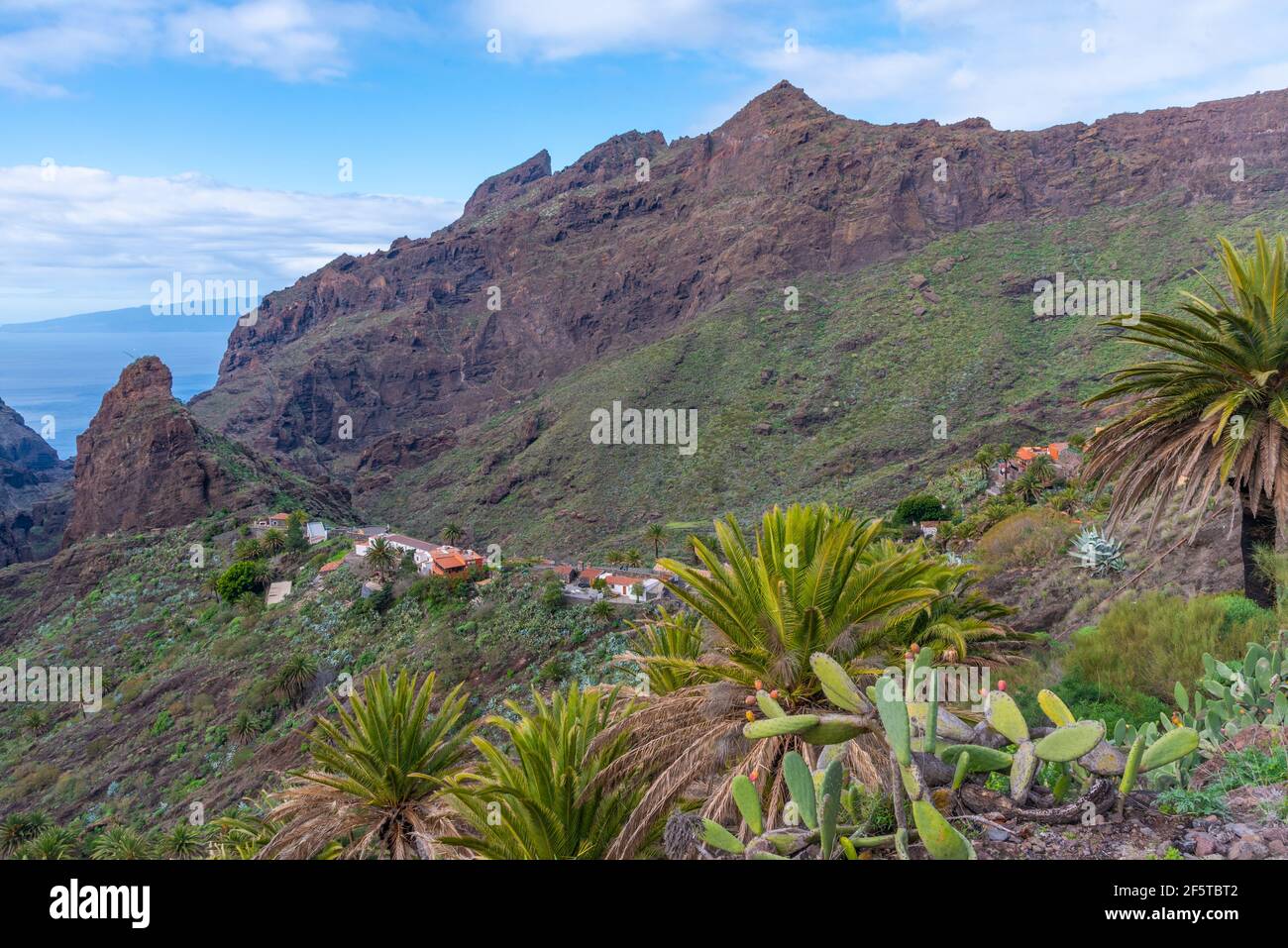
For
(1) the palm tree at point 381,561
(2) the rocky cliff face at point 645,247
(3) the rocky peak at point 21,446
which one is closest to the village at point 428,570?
(1) the palm tree at point 381,561

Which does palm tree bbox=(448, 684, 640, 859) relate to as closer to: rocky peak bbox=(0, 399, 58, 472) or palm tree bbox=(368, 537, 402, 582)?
palm tree bbox=(368, 537, 402, 582)

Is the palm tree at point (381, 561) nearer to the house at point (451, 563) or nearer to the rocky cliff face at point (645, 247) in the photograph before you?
the house at point (451, 563)

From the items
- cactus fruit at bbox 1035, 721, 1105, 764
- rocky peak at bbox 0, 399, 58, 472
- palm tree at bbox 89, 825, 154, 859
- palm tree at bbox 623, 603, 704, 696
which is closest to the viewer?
cactus fruit at bbox 1035, 721, 1105, 764

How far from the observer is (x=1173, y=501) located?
49.9ft

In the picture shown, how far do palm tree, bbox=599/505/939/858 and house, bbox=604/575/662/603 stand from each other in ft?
79.6

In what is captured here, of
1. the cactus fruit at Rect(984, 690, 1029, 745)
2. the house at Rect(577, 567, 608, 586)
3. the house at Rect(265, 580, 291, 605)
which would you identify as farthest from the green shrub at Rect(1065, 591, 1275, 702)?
the house at Rect(265, 580, 291, 605)

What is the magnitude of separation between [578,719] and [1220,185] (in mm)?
101546

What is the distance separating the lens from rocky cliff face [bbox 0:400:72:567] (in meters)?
91.4

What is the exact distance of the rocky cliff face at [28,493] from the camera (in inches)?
3597

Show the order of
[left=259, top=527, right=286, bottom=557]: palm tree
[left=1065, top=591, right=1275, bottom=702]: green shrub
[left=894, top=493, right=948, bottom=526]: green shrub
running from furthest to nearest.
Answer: [left=259, top=527, right=286, bottom=557]: palm tree < [left=894, top=493, right=948, bottom=526]: green shrub < [left=1065, top=591, right=1275, bottom=702]: green shrub

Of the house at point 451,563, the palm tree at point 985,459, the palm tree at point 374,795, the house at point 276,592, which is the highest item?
the palm tree at point 985,459

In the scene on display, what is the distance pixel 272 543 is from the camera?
43.7m

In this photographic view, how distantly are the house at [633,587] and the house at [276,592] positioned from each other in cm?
1629
